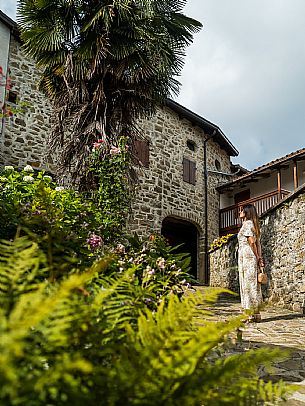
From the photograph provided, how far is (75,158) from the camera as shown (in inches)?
298

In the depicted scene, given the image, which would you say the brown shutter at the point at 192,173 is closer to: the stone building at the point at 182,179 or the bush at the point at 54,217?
the stone building at the point at 182,179

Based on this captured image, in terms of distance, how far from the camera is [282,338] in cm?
488

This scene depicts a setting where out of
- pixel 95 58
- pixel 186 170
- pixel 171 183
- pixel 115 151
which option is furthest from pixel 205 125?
pixel 115 151

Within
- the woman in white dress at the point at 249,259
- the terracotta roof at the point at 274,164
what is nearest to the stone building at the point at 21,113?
the woman in white dress at the point at 249,259

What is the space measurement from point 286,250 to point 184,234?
8.98 m

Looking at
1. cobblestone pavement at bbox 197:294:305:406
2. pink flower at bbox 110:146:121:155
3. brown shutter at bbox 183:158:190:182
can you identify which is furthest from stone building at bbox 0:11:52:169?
cobblestone pavement at bbox 197:294:305:406

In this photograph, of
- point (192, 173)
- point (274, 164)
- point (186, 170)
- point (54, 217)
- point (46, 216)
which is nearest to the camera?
point (54, 217)

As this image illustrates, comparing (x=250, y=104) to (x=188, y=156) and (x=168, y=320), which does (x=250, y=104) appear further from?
(x=168, y=320)

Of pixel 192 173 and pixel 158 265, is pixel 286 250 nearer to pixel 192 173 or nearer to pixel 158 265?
pixel 158 265

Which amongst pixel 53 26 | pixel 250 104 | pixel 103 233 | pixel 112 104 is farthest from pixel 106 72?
pixel 250 104

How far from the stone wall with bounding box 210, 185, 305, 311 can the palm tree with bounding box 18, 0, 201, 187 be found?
3.36 m

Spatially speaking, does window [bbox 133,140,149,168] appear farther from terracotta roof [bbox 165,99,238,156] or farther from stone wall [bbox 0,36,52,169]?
stone wall [bbox 0,36,52,169]

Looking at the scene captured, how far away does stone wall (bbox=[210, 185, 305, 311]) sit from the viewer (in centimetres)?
729


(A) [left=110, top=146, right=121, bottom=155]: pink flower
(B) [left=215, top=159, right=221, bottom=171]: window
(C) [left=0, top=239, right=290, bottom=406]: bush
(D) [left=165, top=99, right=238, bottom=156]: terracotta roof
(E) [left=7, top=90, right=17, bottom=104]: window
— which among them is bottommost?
(C) [left=0, top=239, right=290, bottom=406]: bush
